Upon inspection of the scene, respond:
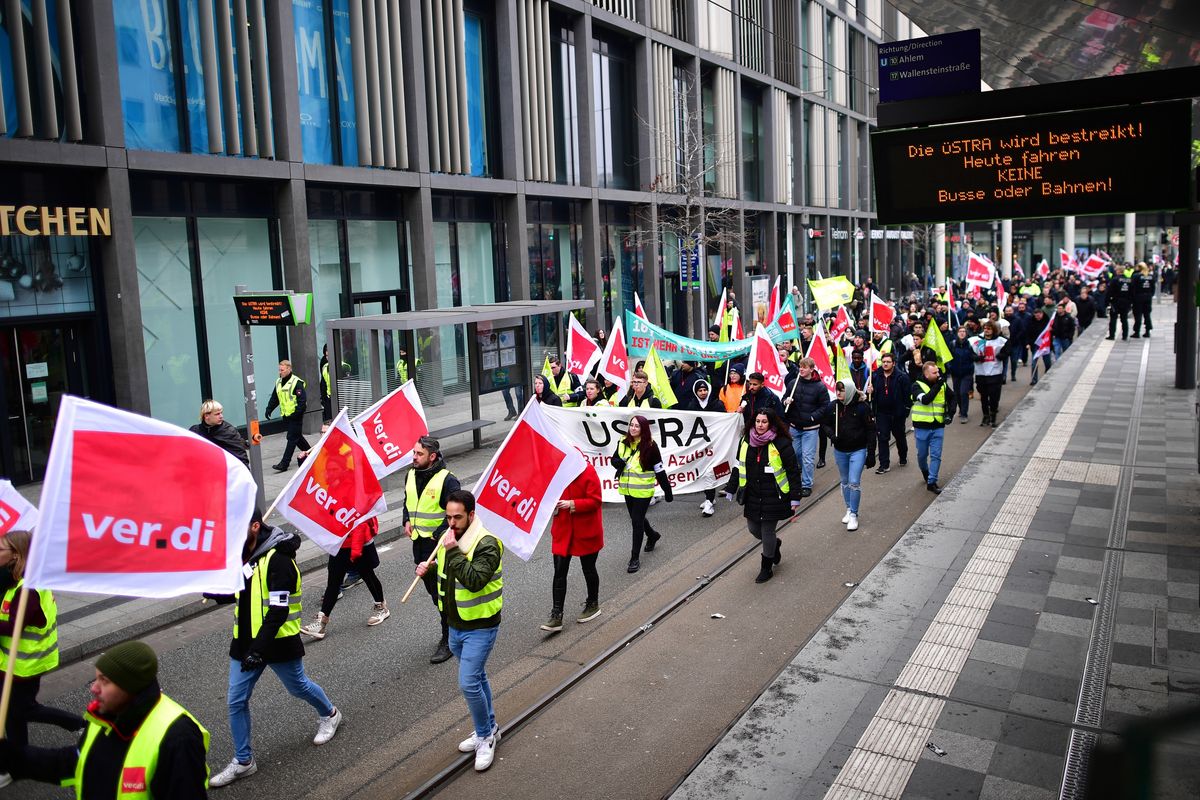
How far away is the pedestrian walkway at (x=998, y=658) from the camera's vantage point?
6203 millimetres

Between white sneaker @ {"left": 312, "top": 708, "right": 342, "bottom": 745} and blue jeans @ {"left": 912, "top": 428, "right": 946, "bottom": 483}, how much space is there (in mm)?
9482

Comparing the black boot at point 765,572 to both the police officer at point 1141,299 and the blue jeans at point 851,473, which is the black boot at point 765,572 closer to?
the blue jeans at point 851,473

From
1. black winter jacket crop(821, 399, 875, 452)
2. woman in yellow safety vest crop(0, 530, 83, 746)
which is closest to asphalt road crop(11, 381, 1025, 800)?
woman in yellow safety vest crop(0, 530, 83, 746)

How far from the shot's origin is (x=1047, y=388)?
23.0 metres

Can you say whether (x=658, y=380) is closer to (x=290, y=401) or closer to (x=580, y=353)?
A: (x=580, y=353)

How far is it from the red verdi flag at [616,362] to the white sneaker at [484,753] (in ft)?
33.9

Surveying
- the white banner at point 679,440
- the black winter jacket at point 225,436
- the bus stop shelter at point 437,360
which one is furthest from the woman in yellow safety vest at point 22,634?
the bus stop shelter at point 437,360

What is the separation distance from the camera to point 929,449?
46.1 ft

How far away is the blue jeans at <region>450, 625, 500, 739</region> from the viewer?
644cm

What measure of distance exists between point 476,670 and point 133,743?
2563mm

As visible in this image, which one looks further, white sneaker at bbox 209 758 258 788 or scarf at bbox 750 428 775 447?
scarf at bbox 750 428 775 447

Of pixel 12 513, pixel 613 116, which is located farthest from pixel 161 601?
pixel 613 116

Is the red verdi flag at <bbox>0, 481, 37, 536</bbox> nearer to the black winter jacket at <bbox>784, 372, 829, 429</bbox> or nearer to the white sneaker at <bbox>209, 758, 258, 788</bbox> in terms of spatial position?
the white sneaker at <bbox>209, 758, 258, 788</bbox>

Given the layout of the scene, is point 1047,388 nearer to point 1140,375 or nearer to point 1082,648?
point 1140,375
